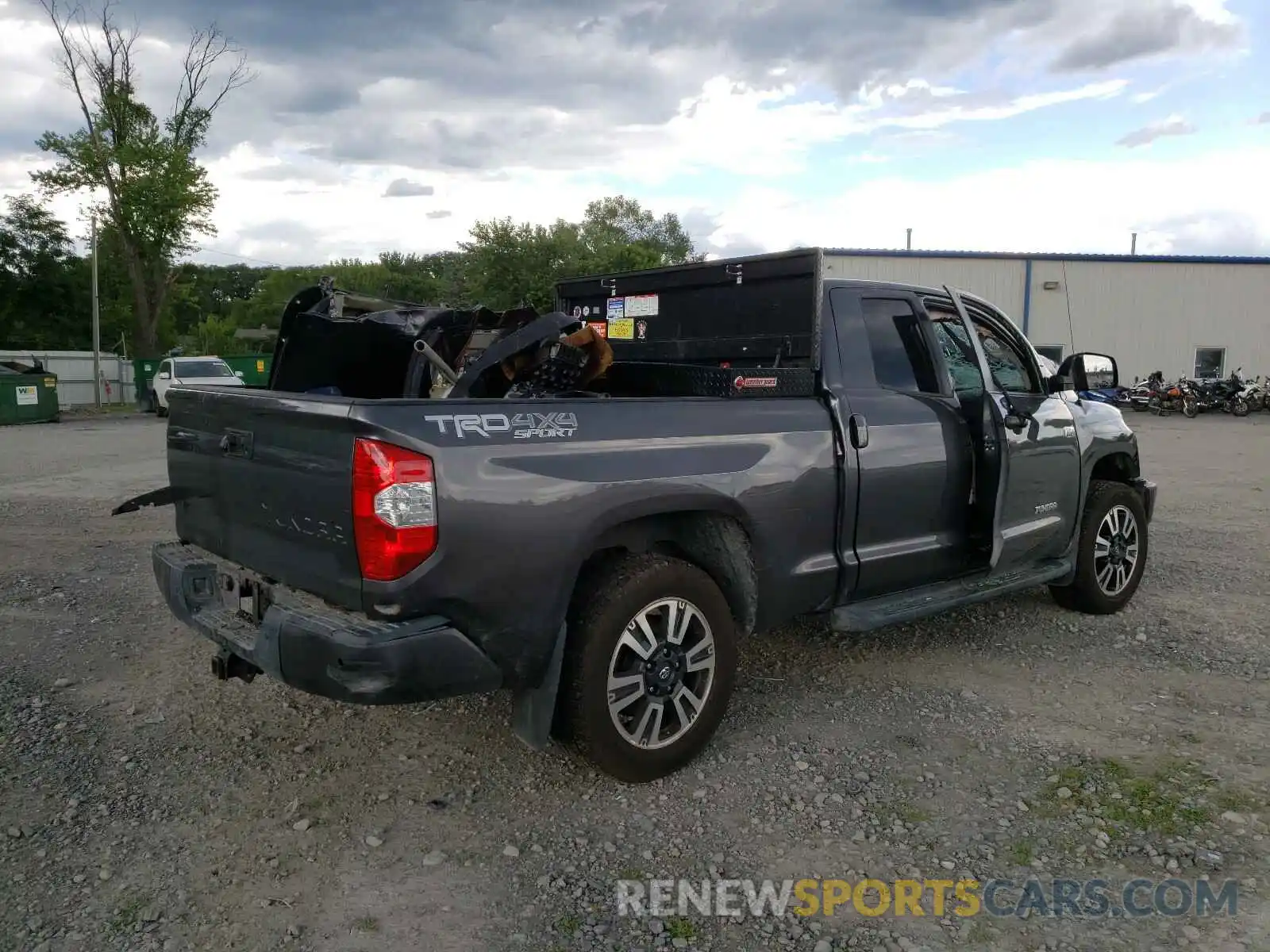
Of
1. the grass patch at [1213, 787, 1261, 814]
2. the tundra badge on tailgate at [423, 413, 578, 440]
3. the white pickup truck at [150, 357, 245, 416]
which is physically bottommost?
the grass patch at [1213, 787, 1261, 814]

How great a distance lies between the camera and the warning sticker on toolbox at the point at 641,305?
17.5 ft

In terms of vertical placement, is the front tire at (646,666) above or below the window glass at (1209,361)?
below

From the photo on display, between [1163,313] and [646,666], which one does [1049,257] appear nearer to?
[1163,313]

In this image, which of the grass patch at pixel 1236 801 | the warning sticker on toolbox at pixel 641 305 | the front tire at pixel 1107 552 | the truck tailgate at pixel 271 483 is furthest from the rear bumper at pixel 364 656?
the front tire at pixel 1107 552

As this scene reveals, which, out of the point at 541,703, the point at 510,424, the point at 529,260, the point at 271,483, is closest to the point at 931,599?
the point at 541,703

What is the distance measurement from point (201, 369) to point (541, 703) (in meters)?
23.6

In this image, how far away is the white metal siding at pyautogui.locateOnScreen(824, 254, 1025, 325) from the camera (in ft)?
94.7

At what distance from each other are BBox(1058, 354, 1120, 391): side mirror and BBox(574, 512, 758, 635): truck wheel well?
2.60 m

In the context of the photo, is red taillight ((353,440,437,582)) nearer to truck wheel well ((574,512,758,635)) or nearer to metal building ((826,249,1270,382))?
truck wheel well ((574,512,758,635))

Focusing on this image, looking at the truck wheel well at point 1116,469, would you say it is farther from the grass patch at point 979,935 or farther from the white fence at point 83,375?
the white fence at point 83,375

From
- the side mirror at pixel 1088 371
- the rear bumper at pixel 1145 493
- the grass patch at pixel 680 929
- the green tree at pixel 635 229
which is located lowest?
the grass patch at pixel 680 929

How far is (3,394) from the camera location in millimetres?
22156

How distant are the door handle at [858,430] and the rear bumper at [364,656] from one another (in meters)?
1.90

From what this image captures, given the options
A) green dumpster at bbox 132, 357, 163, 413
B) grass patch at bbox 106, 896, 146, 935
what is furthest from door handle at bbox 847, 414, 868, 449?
green dumpster at bbox 132, 357, 163, 413
